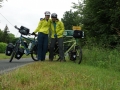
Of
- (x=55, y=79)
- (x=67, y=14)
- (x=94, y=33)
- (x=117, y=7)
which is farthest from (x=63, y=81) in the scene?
(x=67, y=14)

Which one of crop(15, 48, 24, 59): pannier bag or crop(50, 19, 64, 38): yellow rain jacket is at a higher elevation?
crop(50, 19, 64, 38): yellow rain jacket

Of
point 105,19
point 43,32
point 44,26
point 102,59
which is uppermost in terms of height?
point 105,19

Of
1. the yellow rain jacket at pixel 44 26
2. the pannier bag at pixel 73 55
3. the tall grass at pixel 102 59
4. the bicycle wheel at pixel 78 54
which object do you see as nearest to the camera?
the tall grass at pixel 102 59

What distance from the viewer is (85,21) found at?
19484 millimetres

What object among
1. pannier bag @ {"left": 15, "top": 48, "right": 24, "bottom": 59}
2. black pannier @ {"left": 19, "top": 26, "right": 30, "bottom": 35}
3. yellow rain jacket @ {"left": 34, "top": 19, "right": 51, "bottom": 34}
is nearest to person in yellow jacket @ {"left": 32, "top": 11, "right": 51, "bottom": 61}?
yellow rain jacket @ {"left": 34, "top": 19, "right": 51, "bottom": 34}

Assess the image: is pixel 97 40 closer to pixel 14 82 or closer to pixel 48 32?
pixel 48 32

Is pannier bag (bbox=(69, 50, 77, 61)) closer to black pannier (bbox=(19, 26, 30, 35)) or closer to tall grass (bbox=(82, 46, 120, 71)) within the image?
tall grass (bbox=(82, 46, 120, 71))

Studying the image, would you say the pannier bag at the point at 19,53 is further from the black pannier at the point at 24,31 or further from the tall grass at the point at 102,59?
the tall grass at the point at 102,59

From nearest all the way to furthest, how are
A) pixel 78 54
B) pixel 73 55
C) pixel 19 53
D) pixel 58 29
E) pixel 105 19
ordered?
1. pixel 78 54
2. pixel 58 29
3. pixel 73 55
4. pixel 19 53
5. pixel 105 19

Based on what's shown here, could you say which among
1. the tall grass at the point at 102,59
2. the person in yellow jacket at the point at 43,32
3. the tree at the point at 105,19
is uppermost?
the tree at the point at 105,19

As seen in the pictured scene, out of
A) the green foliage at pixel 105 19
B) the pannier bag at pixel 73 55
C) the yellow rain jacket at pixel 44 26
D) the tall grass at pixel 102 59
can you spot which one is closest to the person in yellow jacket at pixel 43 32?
the yellow rain jacket at pixel 44 26

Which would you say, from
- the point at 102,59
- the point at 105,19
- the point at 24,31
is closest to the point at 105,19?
the point at 105,19

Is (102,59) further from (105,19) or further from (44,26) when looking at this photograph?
(105,19)

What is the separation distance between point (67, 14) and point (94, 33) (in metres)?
78.1
